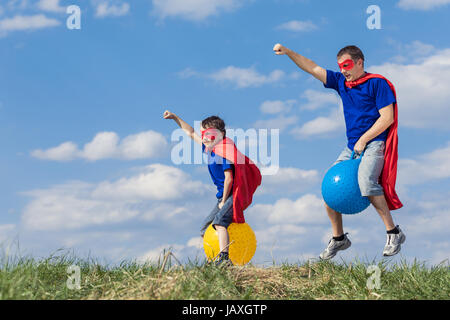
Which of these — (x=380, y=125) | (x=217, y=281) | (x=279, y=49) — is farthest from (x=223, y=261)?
(x=279, y=49)

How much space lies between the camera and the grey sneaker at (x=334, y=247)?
21.5 ft

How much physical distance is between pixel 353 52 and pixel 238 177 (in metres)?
2.24

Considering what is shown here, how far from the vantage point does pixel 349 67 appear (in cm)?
616

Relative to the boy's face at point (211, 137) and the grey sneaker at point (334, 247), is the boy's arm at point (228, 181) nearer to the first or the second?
the boy's face at point (211, 137)

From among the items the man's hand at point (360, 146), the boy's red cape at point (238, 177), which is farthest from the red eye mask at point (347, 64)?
the boy's red cape at point (238, 177)

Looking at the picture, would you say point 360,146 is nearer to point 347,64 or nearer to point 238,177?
point 347,64

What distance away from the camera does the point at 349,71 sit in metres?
6.16

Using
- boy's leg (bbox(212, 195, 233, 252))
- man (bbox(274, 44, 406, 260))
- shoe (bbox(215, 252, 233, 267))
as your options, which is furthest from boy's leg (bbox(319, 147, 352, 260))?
shoe (bbox(215, 252, 233, 267))

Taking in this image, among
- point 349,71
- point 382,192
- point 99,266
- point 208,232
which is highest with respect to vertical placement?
point 349,71

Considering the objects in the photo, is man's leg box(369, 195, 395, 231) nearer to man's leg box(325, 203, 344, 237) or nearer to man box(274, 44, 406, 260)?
man box(274, 44, 406, 260)
